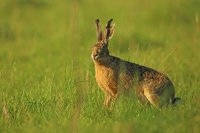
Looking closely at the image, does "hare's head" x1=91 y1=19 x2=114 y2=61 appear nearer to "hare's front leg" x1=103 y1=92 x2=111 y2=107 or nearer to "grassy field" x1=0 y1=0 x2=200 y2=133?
"grassy field" x1=0 y1=0 x2=200 y2=133

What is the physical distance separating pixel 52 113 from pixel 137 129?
108cm

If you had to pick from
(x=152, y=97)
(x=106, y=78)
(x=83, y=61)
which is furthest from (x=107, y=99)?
(x=83, y=61)

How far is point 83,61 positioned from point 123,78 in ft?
7.89

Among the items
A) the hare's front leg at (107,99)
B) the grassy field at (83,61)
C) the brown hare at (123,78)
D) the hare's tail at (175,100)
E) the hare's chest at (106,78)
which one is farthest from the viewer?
the hare's chest at (106,78)

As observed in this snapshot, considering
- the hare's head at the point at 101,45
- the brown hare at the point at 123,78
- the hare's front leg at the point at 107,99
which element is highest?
the hare's head at the point at 101,45

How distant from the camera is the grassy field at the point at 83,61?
5.66 metres

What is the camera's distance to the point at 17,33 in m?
12.3

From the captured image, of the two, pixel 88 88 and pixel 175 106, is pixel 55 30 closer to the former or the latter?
pixel 88 88

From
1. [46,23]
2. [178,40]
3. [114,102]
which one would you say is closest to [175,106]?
[114,102]

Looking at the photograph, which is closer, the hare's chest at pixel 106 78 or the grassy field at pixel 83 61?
the grassy field at pixel 83 61

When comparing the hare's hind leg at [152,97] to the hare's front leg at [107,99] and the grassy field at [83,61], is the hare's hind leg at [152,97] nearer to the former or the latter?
the grassy field at [83,61]

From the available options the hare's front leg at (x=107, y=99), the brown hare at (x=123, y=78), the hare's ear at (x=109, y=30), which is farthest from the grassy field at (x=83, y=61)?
the hare's ear at (x=109, y=30)

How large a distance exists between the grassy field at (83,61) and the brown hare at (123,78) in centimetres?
18

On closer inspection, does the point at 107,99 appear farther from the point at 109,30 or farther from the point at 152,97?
the point at 109,30
